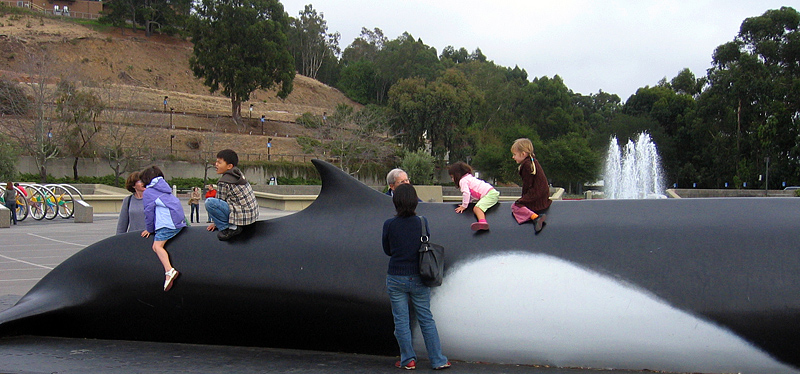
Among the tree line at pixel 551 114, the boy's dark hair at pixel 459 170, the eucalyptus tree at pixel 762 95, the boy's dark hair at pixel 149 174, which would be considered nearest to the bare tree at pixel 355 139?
the tree line at pixel 551 114

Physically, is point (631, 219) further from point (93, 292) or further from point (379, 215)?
point (93, 292)

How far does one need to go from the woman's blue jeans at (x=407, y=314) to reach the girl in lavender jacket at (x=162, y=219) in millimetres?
2402

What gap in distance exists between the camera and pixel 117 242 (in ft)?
22.2

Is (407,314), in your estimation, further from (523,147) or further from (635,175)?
(635,175)

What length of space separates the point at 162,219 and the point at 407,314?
292 cm

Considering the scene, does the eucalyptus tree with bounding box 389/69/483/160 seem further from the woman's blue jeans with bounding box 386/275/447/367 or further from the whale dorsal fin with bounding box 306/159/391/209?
the woman's blue jeans with bounding box 386/275/447/367

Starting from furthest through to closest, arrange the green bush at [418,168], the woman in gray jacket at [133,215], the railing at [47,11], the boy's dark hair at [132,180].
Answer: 1. the railing at [47,11]
2. the green bush at [418,168]
3. the woman in gray jacket at [133,215]
4. the boy's dark hair at [132,180]

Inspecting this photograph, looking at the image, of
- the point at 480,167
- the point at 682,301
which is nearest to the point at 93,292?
the point at 682,301

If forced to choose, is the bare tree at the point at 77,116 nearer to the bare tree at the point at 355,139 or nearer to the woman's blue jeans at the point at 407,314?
the bare tree at the point at 355,139

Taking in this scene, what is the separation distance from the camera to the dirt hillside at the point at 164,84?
87.9 meters

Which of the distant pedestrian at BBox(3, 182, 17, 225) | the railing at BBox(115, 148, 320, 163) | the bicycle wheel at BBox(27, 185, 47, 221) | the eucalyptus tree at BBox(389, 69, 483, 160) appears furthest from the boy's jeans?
the eucalyptus tree at BBox(389, 69, 483, 160)

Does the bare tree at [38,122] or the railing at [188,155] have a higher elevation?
the bare tree at [38,122]

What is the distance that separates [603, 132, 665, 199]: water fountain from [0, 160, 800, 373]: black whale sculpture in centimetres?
3247

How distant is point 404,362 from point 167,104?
98950 mm
